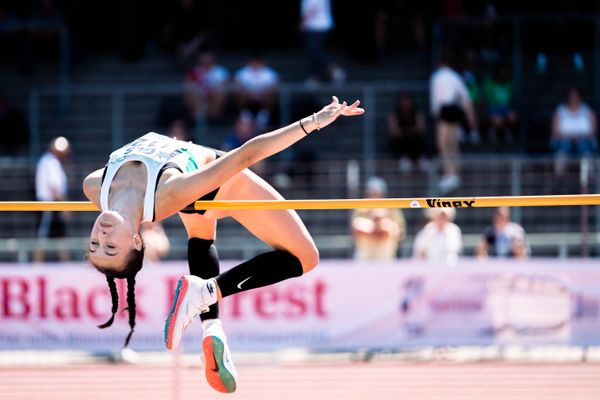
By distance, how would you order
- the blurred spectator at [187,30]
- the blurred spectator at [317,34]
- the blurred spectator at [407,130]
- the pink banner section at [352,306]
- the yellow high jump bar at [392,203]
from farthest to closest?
1. the blurred spectator at [187,30]
2. the blurred spectator at [317,34]
3. the blurred spectator at [407,130]
4. the pink banner section at [352,306]
5. the yellow high jump bar at [392,203]

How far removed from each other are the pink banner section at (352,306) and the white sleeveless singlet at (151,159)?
181 inches

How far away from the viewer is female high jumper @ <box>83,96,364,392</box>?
6441mm

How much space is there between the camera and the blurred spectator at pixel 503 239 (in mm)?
12211

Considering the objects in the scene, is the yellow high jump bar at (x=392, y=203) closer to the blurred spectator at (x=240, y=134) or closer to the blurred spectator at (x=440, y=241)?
the blurred spectator at (x=440, y=241)

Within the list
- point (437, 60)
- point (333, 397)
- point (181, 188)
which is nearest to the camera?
point (181, 188)

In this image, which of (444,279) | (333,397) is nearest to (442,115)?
(444,279)

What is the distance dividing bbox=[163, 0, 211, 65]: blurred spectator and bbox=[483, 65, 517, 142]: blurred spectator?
14.3ft

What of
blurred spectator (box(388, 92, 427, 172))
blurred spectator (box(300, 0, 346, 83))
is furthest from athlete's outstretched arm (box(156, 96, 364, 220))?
blurred spectator (box(300, 0, 346, 83))

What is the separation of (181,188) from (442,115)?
8.43 meters

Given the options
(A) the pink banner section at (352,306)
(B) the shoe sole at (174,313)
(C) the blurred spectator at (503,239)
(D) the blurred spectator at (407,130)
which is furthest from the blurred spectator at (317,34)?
(B) the shoe sole at (174,313)

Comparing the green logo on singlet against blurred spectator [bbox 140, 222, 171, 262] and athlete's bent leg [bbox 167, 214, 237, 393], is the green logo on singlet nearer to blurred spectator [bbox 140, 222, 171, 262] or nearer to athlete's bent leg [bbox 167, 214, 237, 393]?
athlete's bent leg [bbox 167, 214, 237, 393]

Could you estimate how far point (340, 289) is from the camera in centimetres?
1165

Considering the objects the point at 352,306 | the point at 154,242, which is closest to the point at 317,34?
the point at 154,242

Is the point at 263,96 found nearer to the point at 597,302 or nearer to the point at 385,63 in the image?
the point at 385,63
